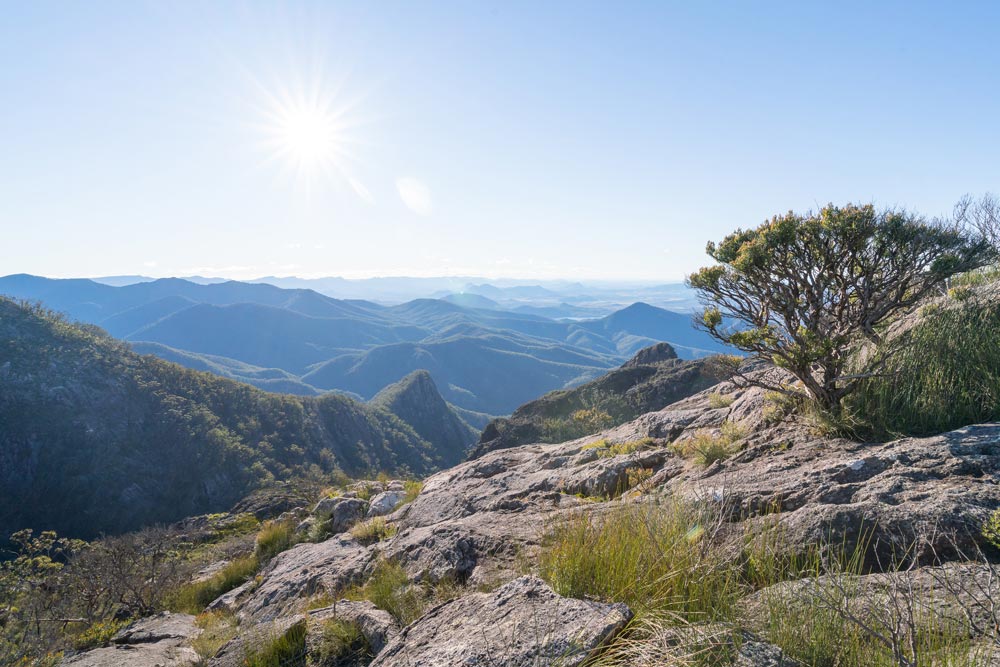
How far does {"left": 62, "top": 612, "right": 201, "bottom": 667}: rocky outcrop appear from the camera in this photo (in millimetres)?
5561

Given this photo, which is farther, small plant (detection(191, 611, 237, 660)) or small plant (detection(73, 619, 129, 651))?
small plant (detection(73, 619, 129, 651))

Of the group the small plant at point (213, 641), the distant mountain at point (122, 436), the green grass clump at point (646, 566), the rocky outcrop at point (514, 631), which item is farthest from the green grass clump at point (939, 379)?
the distant mountain at point (122, 436)

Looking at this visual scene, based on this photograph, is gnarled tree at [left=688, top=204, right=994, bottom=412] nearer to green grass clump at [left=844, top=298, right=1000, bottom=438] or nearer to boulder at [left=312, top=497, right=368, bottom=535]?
green grass clump at [left=844, top=298, right=1000, bottom=438]

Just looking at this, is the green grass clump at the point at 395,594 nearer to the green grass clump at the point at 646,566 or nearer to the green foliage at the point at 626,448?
the green grass clump at the point at 646,566

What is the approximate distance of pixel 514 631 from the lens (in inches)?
102

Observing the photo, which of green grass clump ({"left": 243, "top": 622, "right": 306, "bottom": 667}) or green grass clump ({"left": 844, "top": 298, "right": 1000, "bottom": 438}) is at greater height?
green grass clump ({"left": 844, "top": 298, "right": 1000, "bottom": 438})

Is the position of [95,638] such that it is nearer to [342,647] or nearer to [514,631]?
[342,647]

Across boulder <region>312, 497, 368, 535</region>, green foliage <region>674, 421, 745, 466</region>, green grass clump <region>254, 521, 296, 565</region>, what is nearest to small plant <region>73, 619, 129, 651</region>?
green grass clump <region>254, 521, 296, 565</region>

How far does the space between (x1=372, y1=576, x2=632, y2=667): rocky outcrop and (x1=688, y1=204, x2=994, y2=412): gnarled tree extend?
452cm

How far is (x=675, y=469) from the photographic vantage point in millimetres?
6824

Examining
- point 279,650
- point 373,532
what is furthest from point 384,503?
point 279,650

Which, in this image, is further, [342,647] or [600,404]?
[600,404]

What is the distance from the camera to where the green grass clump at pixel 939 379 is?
4.96m

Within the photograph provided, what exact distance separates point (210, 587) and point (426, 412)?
6830 inches
